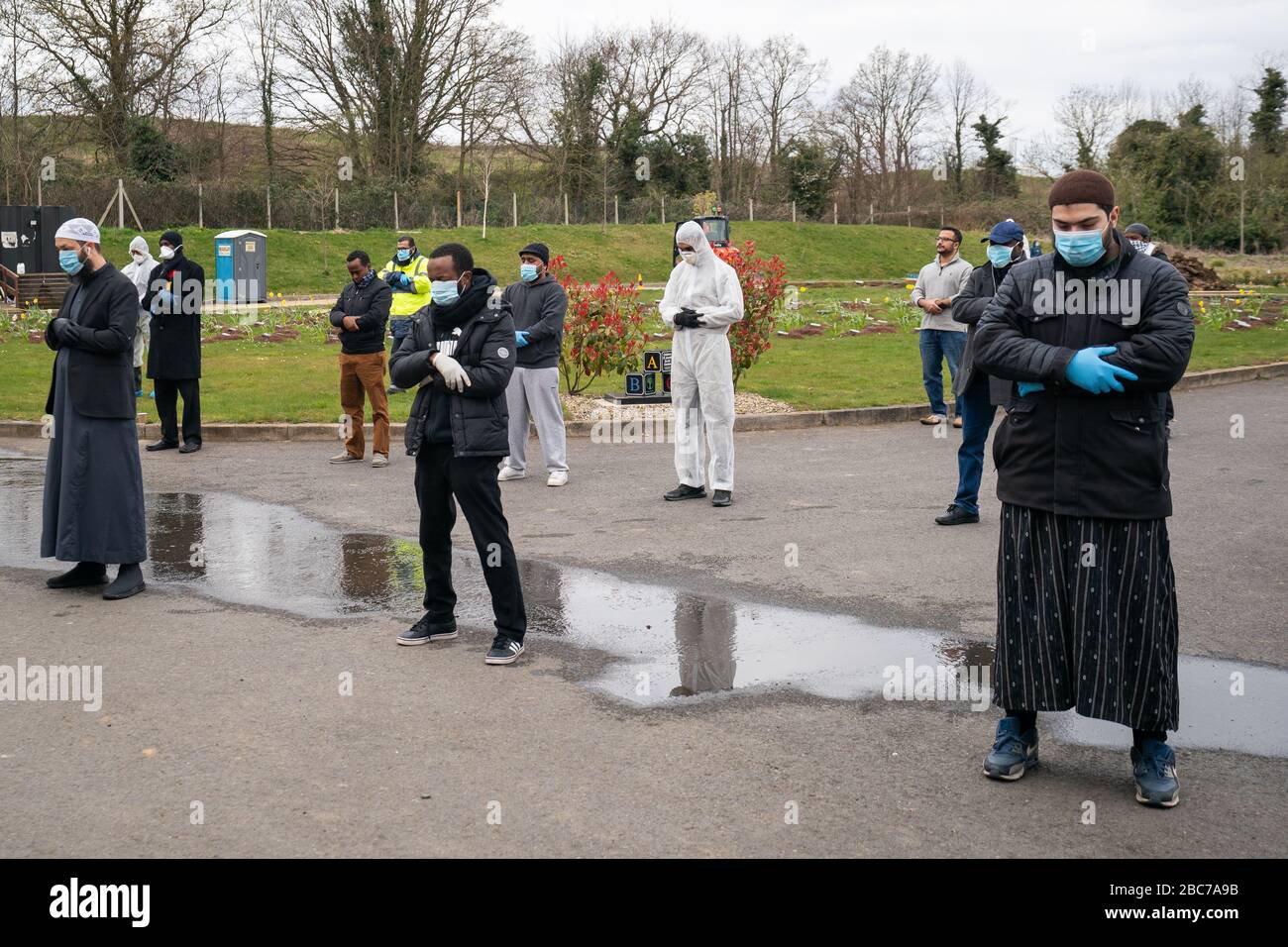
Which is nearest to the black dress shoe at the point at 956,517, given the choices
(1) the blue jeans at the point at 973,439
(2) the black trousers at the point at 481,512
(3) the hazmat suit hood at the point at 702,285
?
(1) the blue jeans at the point at 973,439

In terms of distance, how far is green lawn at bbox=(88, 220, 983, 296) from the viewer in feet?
133

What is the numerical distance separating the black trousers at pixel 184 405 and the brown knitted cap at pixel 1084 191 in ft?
34.1

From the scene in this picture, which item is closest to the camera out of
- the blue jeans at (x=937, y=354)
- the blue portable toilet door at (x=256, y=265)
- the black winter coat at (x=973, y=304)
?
the black winter coat at (x=973, y=304)

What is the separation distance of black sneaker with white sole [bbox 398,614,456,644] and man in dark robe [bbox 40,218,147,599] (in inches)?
82.2

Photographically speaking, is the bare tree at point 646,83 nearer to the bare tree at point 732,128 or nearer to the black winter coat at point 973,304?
the bare tree at point 732,128

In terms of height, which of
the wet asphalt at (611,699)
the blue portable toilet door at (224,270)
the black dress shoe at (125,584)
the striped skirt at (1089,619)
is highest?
the blue portable toilet door at (224,270)

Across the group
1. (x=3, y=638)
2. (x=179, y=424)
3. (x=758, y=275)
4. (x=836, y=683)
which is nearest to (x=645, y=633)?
(x=836, y=683)

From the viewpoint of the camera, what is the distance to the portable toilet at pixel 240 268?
1419 inches

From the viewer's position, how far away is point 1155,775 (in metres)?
4.61

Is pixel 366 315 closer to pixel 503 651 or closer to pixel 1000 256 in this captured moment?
pixel 1000 256

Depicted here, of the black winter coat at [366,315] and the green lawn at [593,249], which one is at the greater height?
the green lawn at [593,249]

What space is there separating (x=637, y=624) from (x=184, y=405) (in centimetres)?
806
